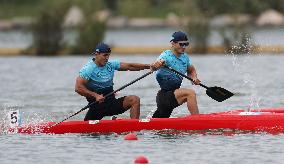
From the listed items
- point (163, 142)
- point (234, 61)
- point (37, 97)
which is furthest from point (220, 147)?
point (234, 61)

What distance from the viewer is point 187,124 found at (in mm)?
25797

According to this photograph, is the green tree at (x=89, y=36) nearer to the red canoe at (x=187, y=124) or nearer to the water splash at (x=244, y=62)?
the water splash at (x=244, y=62)

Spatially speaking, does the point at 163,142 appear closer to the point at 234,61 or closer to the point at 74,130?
the point at 74,130

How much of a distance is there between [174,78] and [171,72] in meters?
0.19

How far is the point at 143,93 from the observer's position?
39688 millimetres

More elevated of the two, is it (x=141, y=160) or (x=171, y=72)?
(x=171, y=72)

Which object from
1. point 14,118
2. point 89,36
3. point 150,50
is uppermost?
point 89,36

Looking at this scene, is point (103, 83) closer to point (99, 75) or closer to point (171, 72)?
point (99, 75)

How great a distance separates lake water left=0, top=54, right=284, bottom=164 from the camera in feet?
74.3

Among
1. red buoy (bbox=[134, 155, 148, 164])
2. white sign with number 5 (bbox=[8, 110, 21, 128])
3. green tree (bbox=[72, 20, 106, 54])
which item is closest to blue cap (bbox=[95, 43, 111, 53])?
white sign with number 5 (bbox=[8, 110, 21, 128])

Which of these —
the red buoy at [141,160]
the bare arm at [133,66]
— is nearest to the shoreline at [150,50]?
the bare arm at [133,66]

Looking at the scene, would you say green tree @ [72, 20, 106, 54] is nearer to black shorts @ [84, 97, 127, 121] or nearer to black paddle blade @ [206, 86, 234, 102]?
black paddle blade @ [206, 86, 234, 102]

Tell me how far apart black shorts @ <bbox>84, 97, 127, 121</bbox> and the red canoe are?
10.7 inches

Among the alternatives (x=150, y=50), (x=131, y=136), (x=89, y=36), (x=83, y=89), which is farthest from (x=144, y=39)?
(x=131, y=136)
